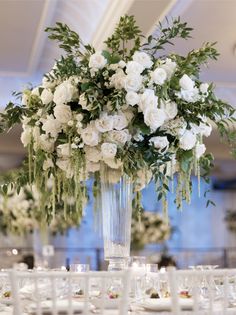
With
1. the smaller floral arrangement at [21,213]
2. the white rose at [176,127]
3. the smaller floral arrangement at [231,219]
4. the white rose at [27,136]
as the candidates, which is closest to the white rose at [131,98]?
the white rose at [176,127]

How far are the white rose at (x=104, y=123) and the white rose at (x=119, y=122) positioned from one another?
0.02 metres

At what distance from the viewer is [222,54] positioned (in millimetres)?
5832

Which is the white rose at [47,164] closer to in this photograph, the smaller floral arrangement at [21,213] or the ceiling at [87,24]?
the ceiling at [87,24]

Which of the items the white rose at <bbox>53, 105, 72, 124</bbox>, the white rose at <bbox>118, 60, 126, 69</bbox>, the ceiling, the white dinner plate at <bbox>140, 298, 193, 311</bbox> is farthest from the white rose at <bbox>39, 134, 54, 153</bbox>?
the ceiling

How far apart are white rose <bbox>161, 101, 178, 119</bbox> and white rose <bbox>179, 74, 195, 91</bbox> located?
0.33ft

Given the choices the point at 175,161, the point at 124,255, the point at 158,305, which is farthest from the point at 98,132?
the point at 158,305

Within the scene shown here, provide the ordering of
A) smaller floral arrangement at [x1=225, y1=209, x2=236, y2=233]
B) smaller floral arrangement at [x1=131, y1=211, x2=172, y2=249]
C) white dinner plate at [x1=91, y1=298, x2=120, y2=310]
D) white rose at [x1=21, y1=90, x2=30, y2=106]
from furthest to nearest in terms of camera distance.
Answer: smaller floral arrangement at [x1=225, y1=209, x2=236, y2=233] → smaller floral arrangement at [x1=131, y1=211, x2=172, y2=249] → white rose at [x1=21, y1=90, x2=30, y2=106] → white dinner plate at [x1=91, y1=298, x2=120, y2=310]

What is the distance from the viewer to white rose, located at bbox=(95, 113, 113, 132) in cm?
263

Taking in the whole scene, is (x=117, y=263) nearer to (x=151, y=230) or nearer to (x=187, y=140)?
(x=187, y=140)

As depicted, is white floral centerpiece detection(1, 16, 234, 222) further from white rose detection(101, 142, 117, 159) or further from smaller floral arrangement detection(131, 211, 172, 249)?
smaller floral arrangement detection(131, 211, 172, 249)

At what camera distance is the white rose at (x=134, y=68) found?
8.68ft

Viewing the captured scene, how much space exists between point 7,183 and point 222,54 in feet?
11.5

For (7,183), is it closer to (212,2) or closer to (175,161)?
(175,161)

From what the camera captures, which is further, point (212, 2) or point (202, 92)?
point (212, 2)
